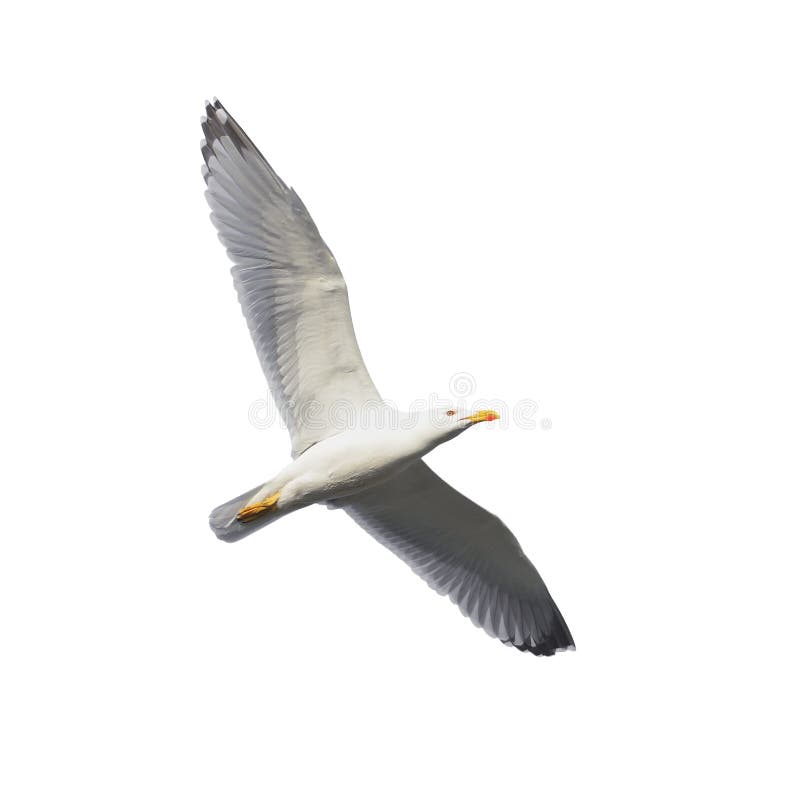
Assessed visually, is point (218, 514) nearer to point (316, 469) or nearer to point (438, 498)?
point (316, 469)

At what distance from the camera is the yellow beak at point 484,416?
1009 cm

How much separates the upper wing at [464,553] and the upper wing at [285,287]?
0.90 meters

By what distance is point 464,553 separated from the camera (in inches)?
462

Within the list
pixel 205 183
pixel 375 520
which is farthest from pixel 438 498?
pixel 205 183

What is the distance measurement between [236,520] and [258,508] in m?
0.22

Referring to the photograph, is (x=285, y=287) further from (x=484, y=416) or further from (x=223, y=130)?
(x=484, y=416)

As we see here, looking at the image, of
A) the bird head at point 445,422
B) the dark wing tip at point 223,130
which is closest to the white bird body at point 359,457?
the bird head at point 445,422

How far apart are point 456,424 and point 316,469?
108cm

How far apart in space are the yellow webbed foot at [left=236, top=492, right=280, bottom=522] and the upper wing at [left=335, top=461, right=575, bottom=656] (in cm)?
94

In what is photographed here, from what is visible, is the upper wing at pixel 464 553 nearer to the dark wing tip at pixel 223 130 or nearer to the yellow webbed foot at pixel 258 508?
the yellow webbed foot at pixel 258 508

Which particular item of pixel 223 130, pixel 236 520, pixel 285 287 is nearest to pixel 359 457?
pixel 236 520

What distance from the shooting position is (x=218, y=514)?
34.8ft

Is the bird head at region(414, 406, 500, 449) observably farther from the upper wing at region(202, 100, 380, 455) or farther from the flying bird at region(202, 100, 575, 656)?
the upper wing at region(202, 100, 380, 455)

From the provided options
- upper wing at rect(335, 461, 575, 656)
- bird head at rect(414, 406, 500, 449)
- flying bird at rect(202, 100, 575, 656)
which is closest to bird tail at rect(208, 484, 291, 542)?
flying bird at rect(202, 100, 575, 656)
